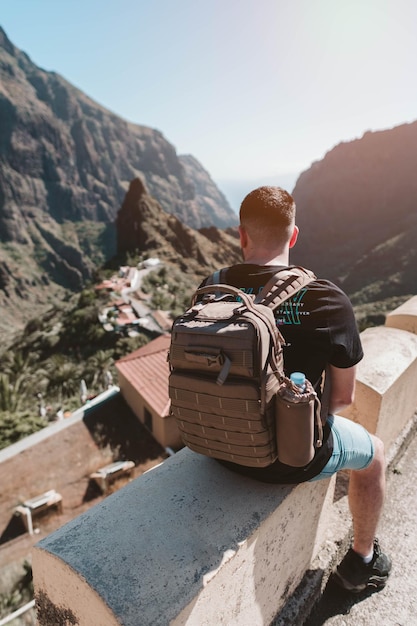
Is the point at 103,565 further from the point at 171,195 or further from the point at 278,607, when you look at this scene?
the point at 171,195

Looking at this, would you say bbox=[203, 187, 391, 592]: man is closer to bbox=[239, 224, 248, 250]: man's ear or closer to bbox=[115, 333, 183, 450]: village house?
bbox=[239, 224, 248, 250]: man's ear

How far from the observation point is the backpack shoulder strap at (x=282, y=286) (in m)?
1.64

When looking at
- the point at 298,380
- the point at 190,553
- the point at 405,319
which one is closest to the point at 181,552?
the point at 190,553

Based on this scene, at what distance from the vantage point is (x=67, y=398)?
59.7 ft

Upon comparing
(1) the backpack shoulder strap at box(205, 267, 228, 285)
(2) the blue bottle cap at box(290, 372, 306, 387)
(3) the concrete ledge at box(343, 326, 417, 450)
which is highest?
(1) the backpack shoulder strap at box(205, 267, 228, 285)

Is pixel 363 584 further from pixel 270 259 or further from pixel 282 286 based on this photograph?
pixel 270 259

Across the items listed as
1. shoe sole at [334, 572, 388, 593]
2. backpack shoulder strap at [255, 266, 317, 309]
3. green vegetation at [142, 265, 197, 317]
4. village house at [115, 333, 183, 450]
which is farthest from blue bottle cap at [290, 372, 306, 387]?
green vegetation at [142, 265, 197, 317]

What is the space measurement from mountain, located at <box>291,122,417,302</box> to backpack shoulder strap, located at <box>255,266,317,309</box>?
3079 inches

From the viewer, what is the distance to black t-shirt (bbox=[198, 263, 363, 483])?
164 cm

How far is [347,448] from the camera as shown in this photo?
1.86 metres

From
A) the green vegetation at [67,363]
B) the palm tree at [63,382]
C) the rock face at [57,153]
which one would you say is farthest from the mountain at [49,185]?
the palm tree at [63,382]

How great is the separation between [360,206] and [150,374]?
116m

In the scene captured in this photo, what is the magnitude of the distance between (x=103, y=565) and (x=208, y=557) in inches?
14.6

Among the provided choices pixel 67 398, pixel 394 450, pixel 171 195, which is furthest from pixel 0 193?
pixel 394 450
